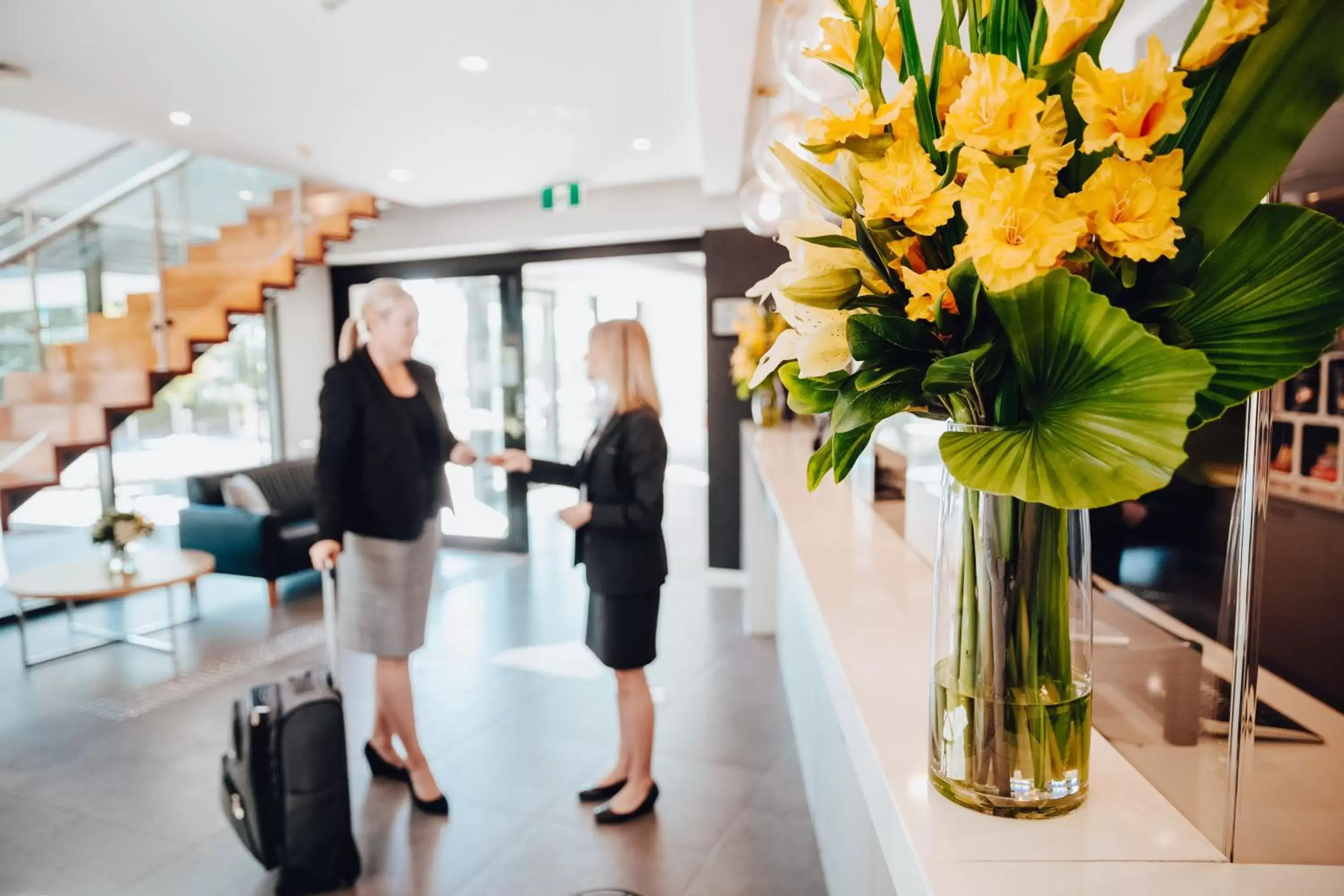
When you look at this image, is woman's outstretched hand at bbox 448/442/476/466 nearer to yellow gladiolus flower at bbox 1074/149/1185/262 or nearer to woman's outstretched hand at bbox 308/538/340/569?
woman's outstretched hand at bbox 308/538/340/569

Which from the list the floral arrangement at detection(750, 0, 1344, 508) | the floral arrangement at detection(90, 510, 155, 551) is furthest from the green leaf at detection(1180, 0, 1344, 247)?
the floral arrangement at detection(90, 510, 155, 551)

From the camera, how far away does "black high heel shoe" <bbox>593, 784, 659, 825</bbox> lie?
8.90 feet

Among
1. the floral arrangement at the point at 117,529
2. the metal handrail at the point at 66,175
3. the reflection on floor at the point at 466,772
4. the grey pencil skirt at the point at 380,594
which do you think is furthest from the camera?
the metal handrail at the point at 66,175

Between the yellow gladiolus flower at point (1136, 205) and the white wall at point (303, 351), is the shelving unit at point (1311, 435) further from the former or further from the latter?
the white wall at point (303, 351)

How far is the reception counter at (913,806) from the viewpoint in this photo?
688mm

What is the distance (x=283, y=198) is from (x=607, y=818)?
16.6 feet

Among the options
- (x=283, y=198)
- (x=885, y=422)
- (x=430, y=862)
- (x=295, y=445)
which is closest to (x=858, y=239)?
(x=885, y=422)

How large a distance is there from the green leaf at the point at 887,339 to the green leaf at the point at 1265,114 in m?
0.21

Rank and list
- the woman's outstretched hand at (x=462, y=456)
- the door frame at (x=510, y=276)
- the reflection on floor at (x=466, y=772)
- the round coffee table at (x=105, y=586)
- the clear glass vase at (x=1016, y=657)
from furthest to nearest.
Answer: the door frame at (x=510, y=276)
the round coffee table at (x=105, y=586)
the woman's outstretched hand at (x=462, y=456)
the reflection on floor at (x=466, y=772)
the clear glass vase at (x=1016, y=657)

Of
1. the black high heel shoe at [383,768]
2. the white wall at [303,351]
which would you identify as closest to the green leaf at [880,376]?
the black high heel shoe at [383,768]

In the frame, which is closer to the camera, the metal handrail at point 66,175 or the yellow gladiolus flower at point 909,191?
the yellow gladiolus flower at point 909,191

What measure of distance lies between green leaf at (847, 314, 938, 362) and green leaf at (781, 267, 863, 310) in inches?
1.4

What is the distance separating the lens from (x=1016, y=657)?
2.43 feet

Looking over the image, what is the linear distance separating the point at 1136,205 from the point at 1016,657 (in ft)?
1.31
